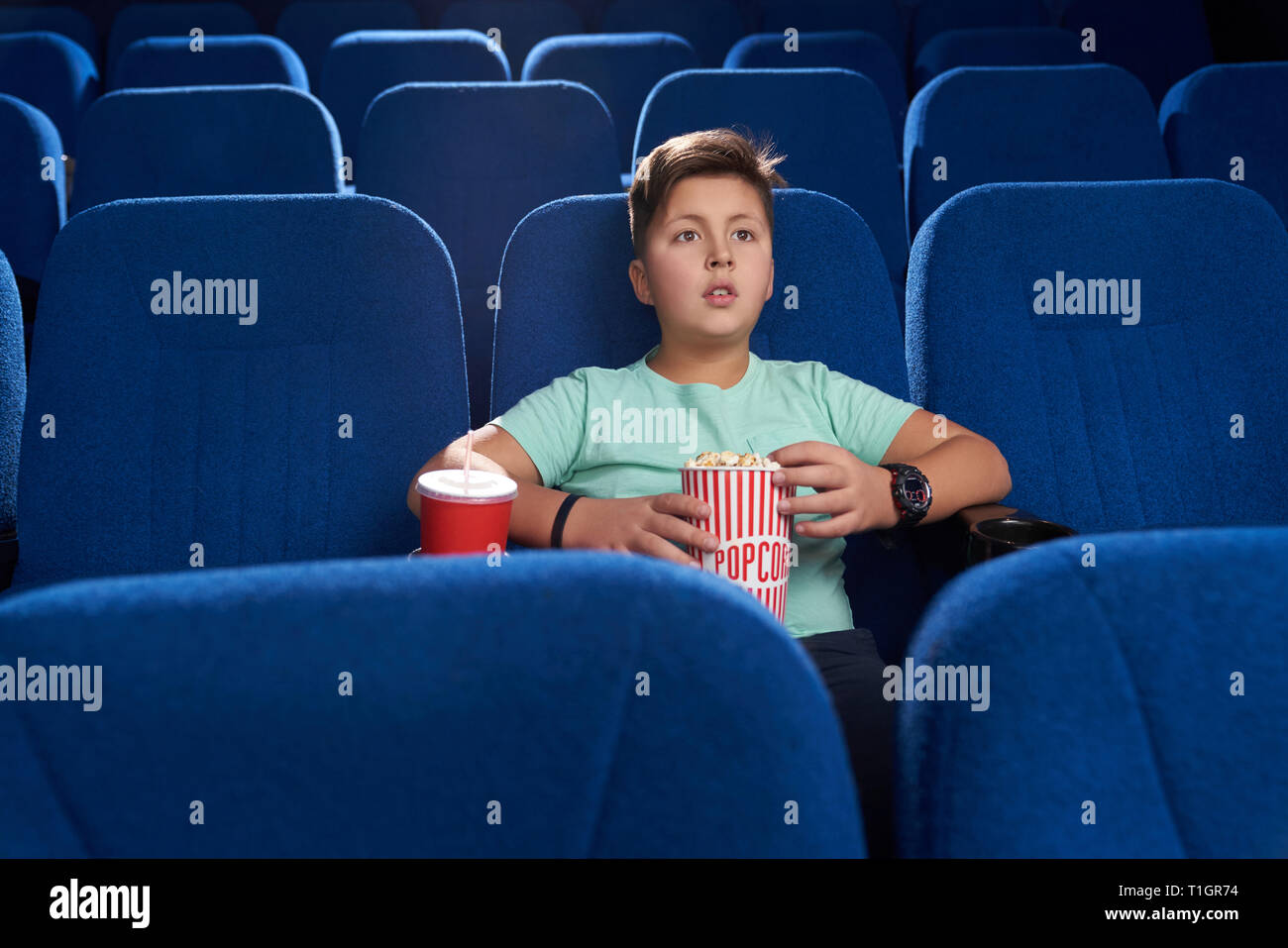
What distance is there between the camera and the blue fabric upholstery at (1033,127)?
2.05 m

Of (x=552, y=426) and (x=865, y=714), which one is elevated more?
(x=552, y=426)

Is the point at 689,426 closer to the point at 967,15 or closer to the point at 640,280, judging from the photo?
the point at 640,280

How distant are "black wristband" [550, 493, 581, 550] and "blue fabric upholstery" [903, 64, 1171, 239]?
135cm

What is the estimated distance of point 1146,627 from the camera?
1.39 feet

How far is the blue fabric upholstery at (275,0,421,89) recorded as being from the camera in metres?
3.75

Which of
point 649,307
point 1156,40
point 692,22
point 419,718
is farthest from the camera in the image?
point 692,22

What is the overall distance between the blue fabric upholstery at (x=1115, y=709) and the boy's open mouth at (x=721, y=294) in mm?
733

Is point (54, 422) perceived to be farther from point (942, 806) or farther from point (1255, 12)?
point (1255, 12)

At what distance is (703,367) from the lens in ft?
3.99

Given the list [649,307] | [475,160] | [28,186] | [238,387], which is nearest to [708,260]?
[649,307]

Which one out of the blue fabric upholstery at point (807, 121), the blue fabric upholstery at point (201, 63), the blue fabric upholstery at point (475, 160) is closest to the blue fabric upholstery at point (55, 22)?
the blue fabric upholstery at point (201, 63)

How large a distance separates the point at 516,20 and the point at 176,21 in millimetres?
1216
